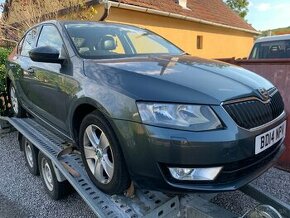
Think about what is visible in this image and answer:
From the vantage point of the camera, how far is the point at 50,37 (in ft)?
12.1

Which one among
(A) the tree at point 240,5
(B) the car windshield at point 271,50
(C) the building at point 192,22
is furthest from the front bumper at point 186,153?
(A) the tree at point 240,5

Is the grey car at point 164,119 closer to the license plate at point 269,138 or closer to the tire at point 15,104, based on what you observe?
the license plate at point 269,138

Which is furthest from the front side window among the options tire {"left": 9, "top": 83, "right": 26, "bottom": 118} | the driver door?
tire {"left": 9, "top": 83, "right": 26, "bottom": 118}

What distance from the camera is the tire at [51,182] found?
134 inches

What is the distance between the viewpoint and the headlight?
2066 millimetres

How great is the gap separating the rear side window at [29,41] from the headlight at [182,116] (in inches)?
110

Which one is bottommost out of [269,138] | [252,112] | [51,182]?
[51,182]

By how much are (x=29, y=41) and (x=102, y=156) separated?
A: 9.00ft

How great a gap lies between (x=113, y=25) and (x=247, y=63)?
193 centimetres

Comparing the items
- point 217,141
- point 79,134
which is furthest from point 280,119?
point 79,134

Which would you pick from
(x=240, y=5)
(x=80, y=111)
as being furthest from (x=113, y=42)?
(x=240, y=5)

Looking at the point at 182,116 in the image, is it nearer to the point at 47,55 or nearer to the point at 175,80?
the point at 175,80

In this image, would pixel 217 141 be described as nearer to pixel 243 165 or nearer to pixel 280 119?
pixel 243 165

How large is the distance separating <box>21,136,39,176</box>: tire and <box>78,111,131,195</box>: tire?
4.71 feet
